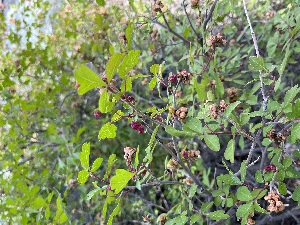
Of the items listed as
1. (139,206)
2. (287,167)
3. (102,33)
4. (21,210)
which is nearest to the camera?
(287,167)

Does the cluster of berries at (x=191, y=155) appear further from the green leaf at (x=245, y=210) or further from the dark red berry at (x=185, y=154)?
the green leaf at (x=245, y=210)

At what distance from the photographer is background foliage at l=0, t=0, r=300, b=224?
→ 3.09ft

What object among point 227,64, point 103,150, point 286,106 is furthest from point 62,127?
point 286,106

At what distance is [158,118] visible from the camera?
0.87 m

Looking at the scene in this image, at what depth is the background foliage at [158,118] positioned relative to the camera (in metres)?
0.94

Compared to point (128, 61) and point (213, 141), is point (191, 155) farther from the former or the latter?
point (128, 61)

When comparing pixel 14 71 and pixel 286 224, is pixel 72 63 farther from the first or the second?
pixel 286 224

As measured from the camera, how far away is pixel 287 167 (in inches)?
34.7

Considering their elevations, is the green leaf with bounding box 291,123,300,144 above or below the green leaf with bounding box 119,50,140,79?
below

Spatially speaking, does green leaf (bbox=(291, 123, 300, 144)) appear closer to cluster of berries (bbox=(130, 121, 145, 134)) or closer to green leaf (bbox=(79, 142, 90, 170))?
cluster of berries (bbox=(130, 121, 145, 134))

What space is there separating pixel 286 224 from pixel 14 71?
141 centimetres

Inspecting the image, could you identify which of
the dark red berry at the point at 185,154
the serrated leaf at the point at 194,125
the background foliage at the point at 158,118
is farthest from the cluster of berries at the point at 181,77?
the dark red berry at the point at 185,154

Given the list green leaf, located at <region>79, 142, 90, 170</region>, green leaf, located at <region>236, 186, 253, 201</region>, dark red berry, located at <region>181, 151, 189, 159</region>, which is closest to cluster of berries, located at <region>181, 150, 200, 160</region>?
dark red berry, located at <region>181, 151, 189, 159</region>

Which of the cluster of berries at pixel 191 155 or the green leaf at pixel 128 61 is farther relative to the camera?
the cluster of berries at pixel 191 155
